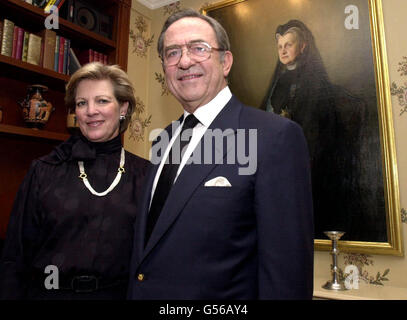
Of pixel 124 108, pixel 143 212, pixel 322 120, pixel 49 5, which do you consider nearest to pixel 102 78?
pixel 124 108

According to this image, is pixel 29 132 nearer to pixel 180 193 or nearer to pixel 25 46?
pixel 25 46

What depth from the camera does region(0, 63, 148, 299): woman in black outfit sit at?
1.18 meters

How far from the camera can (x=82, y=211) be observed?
1258 mm

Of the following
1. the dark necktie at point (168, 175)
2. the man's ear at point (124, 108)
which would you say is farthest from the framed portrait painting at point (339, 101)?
the dark necktie at point (168, 175)

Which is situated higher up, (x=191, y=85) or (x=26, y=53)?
(x=26, y=53)

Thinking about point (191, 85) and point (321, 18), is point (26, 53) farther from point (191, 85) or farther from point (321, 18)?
point (321, 18)

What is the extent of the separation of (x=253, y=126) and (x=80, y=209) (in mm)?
738

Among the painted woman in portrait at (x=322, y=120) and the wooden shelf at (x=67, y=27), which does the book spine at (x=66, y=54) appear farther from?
the painted woman in portrait at (x=322, y=120)

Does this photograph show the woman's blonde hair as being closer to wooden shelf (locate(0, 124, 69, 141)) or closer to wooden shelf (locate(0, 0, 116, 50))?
wooden shelf (locate(0, 124, 69, 141))

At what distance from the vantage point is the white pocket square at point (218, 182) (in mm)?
894

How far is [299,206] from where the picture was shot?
32.9 inches

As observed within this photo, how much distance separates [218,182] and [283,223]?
200 millimetres

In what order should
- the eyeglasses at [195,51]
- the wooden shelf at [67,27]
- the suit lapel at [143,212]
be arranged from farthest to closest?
the wooden shelf at [67,27] < the eyeglasses at [195,51] < the suit lapel at [143,212]
